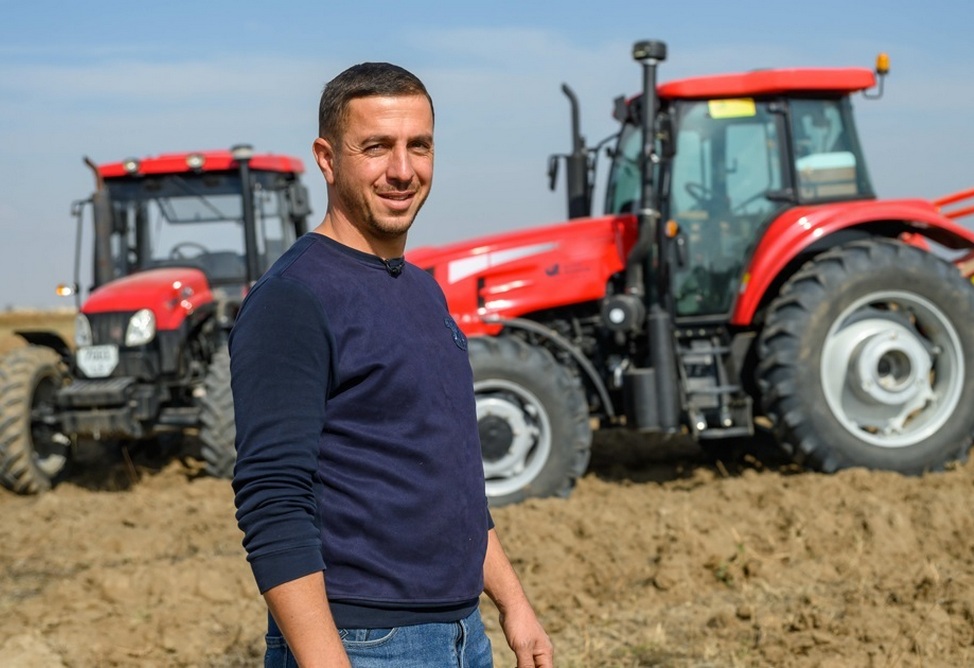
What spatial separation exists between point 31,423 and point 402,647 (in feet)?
21.7

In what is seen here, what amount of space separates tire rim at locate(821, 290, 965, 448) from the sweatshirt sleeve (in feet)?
17.3

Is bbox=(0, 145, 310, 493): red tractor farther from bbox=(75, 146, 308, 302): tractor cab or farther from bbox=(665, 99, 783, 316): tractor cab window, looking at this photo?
bbox=(665, 99, 783, 316): tractor cab window

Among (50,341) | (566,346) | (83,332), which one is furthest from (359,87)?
(50,341)

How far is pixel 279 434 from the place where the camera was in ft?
6.39

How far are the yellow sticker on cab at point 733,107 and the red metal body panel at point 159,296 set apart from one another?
368 centimetres

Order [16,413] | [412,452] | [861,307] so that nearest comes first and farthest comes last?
[412,452] < [861,307] < [16,413]

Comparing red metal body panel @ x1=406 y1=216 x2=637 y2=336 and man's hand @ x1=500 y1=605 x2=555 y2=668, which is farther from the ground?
red metal body panel @ x1=406 y1=216 x2=637 y2=336

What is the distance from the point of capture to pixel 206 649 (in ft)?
15.5

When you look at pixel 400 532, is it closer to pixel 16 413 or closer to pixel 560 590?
pixel 560 590

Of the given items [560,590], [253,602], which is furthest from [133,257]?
[560,590]

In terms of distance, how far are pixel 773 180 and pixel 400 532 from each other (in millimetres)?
5401

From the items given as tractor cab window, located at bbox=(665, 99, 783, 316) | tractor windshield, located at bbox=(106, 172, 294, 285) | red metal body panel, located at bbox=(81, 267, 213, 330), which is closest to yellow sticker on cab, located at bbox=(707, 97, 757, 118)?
tractor cab window, located at bbox=(665, 99, 783, 316)

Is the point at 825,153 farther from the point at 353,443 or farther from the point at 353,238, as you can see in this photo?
the point at 353,443

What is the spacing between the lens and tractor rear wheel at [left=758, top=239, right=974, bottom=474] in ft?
22.1
